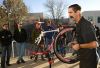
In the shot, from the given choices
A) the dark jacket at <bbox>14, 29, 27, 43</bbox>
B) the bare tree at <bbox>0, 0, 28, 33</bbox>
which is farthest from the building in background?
the dark jacket at <bbox>14, 29, 27, 43</bbox>

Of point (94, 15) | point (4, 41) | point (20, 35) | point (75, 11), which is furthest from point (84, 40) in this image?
point (94, 15)

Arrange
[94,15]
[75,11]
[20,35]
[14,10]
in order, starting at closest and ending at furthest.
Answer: [75,11]
[20,35]
[14,10]
[94,15]

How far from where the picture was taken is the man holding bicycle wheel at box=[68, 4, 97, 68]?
5.22 metres

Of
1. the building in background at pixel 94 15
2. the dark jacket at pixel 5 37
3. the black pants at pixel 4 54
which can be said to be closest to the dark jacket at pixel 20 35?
the black pants at pixel 4 54

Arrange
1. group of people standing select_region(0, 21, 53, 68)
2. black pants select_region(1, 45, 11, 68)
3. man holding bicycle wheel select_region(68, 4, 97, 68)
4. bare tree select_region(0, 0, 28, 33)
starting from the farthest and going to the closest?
bare tree select_region(0, 0, 28, 33), group of people standing select_region(0, 21, 53, 68), black pants select_region(1, 45, 11, 68), man holding bicycle wheel select_region(68, 4, 97, 68)

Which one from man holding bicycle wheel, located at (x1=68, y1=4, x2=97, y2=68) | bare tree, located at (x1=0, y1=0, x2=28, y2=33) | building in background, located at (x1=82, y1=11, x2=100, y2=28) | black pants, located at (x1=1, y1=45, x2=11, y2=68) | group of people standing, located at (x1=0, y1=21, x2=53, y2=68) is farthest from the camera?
building in background, located at (x1=82, y1=11, x2=100, y2=28)

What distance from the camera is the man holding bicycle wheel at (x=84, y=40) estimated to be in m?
5.22

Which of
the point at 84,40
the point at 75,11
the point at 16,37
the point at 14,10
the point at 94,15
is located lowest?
the point at 94,15

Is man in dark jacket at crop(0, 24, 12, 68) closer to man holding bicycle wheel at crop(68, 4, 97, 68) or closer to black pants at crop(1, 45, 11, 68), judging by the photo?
black pants at crop(1, 45, 11, 68)

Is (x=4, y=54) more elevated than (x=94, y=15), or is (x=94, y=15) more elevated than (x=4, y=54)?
(x=4, y=54)

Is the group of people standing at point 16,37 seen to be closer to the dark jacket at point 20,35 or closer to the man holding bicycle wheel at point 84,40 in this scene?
the dark jacket at point 20,35

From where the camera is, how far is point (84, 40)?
5.27 m

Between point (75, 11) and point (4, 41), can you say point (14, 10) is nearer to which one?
point (4, 41)

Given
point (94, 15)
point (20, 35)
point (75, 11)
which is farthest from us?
point (94, 15)
